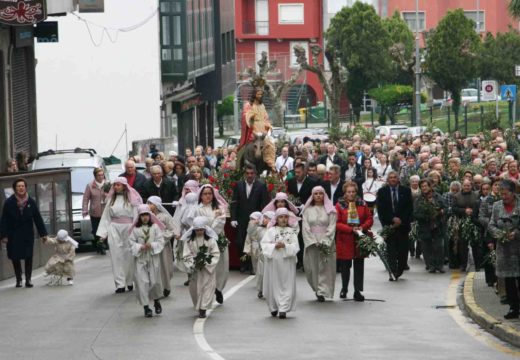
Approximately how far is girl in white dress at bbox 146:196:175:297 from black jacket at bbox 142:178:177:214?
431cm

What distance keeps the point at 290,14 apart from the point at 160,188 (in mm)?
77390

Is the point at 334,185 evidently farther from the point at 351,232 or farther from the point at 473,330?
the point at 473,330

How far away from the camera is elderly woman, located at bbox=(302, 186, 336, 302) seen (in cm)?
2175

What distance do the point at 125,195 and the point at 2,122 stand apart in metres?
18.1

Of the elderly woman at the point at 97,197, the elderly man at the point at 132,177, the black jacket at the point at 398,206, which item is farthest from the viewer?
the elderly woman at the point at 97,197

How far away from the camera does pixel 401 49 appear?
9006 cm

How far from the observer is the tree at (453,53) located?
8181cm

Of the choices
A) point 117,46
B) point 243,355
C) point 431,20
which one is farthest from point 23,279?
point 431,20

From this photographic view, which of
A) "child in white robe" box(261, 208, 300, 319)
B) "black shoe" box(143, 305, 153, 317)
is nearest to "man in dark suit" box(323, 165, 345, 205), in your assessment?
"child in white robe" box(261, 208, 300, 319)

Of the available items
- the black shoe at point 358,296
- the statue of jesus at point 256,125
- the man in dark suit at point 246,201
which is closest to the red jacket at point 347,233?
the black shoe at point 358,296

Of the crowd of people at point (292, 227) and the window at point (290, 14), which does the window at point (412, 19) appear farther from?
the crowd of people at point (292, 227)

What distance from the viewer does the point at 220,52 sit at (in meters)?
69.6

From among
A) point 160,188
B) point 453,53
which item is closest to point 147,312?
point 160,188

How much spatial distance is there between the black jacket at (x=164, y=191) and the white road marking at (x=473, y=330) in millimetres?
5875
